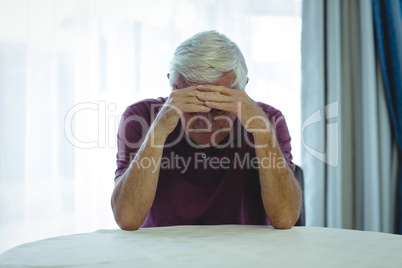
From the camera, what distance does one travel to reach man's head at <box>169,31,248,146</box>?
142 centimetres

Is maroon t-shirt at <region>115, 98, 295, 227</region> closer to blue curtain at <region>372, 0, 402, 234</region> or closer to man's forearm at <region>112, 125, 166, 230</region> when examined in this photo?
man's forearm at <region>112, 125, 166, 230</region>

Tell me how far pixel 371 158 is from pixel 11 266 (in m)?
2.27

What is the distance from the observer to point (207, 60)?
1.41m

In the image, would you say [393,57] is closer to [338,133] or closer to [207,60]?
[338,133]

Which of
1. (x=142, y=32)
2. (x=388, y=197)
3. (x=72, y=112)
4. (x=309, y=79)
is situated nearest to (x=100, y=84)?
(x=72, y=112)

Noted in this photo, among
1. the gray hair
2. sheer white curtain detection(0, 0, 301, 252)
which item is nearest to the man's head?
the gray hair

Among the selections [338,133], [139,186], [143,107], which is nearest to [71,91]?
[143,107]

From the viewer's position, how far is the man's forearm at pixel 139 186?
126 cm

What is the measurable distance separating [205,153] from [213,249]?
0.66m

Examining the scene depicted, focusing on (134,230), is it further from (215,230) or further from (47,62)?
(47,62)

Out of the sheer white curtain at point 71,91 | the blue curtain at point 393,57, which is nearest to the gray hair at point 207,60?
the sheer white curtain at point 71,91

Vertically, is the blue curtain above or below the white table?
above

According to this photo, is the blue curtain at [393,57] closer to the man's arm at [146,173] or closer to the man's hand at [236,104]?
the man's hand at [236,104]

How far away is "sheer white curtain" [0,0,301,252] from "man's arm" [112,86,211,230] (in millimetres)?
960
